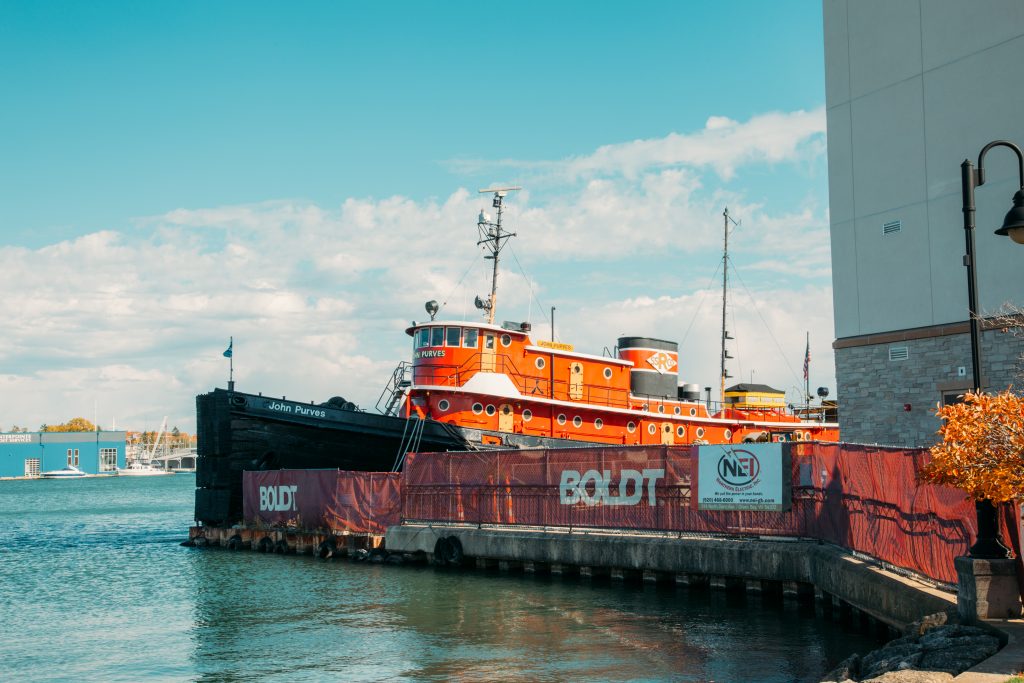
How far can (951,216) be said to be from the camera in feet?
80.9

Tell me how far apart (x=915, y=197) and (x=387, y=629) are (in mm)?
17826

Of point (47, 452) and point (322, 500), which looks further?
point (47, 452)

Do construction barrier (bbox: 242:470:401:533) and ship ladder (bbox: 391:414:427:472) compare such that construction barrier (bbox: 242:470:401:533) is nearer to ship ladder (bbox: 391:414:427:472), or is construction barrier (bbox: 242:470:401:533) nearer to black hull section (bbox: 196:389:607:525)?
black hull section (bbox: 196:389:607:525)

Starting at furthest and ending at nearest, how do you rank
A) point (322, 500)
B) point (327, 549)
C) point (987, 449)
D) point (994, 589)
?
1. point (322, 500)
2. point (327, 549)
3. point (994, 589)
4. point (987, 449)

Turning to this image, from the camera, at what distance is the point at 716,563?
64.3ft

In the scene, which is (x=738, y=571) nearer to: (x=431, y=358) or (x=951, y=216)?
(x=951, y=216)

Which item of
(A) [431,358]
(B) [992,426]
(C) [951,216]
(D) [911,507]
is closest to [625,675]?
(D) [911,507]

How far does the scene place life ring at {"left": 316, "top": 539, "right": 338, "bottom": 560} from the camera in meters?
28.2

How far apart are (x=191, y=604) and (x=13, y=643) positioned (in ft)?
13.8

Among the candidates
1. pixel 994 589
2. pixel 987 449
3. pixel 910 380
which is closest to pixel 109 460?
pixel 910 380

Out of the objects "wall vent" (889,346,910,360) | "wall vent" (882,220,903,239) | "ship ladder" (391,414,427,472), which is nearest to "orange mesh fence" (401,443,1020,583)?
"ship ladder" (391,414,427,472)

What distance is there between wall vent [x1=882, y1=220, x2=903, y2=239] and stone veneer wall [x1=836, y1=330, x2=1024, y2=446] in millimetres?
3089

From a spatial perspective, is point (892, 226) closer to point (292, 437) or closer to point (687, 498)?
point (687, 498)

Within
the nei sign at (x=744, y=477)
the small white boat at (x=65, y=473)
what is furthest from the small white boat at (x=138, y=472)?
the nei sign at (x=744, y=477)
